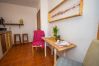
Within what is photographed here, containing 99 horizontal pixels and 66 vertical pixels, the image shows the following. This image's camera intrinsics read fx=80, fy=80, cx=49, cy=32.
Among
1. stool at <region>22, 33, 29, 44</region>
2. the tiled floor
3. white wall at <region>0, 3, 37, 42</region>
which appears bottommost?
the tiled floor

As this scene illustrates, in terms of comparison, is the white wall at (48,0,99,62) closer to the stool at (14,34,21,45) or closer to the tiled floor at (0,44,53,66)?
the tiled floor at (0,44,53,66)

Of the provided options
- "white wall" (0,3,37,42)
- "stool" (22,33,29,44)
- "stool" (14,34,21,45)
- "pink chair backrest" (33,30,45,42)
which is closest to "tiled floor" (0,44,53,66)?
"pink chair backrest" (33,30,45,42)

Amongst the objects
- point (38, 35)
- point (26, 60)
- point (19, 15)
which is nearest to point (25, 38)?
point (19, 15)

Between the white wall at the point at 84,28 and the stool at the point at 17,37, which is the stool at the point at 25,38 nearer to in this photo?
the stool at the point at 17,37

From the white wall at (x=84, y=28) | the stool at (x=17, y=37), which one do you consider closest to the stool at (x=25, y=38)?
the stool at (x=17, y=37)

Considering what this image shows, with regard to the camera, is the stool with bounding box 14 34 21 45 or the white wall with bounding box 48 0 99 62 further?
the stool with bounding box 14 34 21 45

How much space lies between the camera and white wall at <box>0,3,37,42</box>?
186 inches

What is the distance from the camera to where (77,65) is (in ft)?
4.11

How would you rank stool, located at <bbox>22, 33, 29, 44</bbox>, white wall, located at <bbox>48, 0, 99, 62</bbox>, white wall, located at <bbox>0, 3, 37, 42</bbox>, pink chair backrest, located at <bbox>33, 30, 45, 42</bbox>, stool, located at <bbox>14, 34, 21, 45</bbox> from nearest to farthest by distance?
white wall, located at <bbox>48, 0, 99, 62</bbox> < pink chair backrest, located at <bbox>33, 30, 45, 42</bbox> < white wall, located at <bbox>0, 3, 37, 42</bbox> < stool, located at <bbox>14, 34, 21, 45</bbox> < stool, located at <bbox>22, 33, 29, 44</bbox>

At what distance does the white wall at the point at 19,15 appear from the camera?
15.5ft

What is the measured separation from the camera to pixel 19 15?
5.07 metres

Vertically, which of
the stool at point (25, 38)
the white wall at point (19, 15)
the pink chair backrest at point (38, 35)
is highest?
the white wall at point (19, 15)

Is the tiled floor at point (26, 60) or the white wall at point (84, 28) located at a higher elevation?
the white wall at point (84, 28)

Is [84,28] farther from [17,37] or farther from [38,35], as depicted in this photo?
[17,37]
